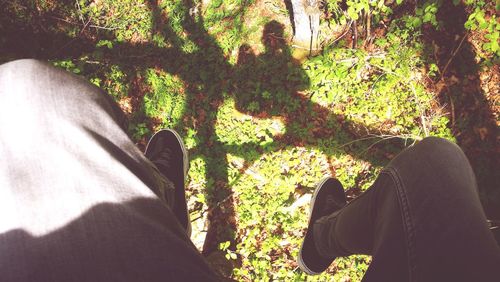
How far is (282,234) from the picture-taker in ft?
11.1

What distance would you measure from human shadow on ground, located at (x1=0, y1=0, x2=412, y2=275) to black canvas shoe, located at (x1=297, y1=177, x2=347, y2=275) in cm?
54

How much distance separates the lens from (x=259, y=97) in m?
3.87

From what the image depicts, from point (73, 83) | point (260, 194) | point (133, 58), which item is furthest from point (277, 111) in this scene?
point (73, 83)

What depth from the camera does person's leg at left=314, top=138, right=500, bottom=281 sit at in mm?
1229

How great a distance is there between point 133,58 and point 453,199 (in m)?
3.82

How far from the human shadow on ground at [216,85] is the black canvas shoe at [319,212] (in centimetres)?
54

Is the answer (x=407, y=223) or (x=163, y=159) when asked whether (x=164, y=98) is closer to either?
(x=163, y=159)

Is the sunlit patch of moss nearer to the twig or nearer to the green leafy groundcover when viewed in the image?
→ the green leafy groundcover

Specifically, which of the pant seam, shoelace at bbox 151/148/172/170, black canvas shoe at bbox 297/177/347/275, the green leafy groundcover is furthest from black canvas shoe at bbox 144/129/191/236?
the pant seam

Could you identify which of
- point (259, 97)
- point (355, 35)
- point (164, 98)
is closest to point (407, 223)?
point (259, 97)

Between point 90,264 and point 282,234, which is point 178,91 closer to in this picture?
point 282,234

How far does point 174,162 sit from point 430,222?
2.37m

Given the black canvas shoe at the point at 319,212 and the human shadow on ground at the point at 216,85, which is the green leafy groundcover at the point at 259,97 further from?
the black canvas shoe at the point at 319,212

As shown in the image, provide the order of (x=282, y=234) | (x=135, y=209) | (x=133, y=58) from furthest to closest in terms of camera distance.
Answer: (x=133, y=58)
(x=282, y=234)
(x=135, y=209)
